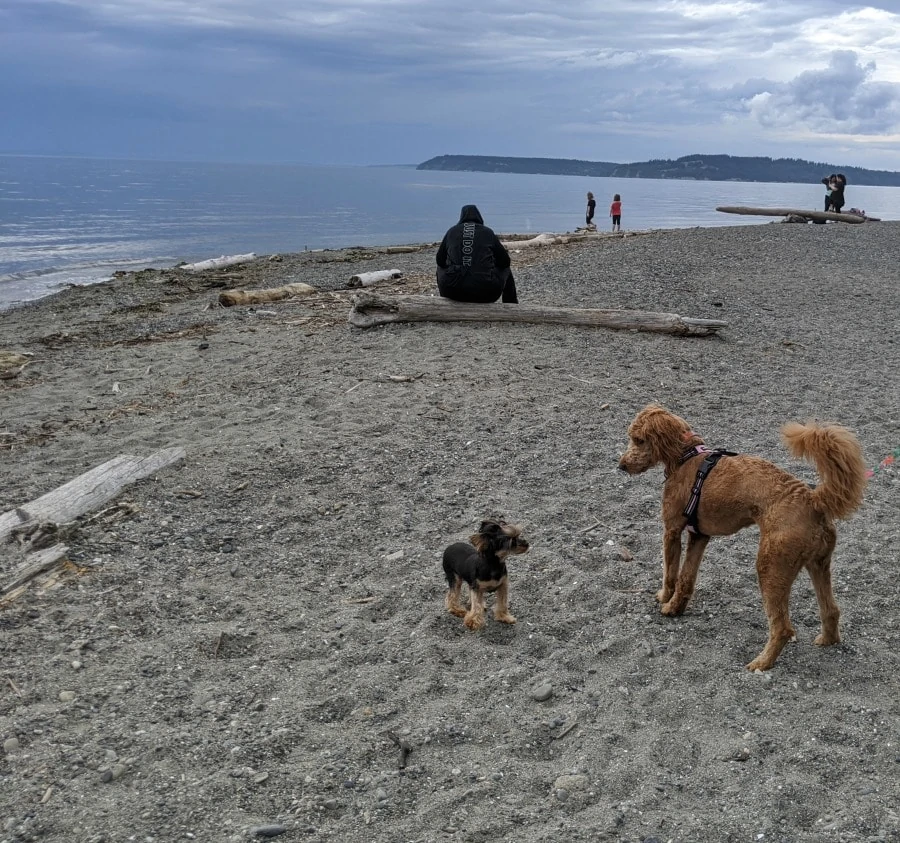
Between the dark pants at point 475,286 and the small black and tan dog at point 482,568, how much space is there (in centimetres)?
795

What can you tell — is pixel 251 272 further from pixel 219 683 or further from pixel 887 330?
pixel 219 683

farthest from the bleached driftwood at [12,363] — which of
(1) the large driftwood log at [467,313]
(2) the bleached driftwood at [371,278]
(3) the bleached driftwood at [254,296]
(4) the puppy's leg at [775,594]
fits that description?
(4) the puppy's leg at [775,594]

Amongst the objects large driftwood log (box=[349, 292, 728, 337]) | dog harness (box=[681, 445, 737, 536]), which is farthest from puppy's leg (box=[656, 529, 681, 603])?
large driftwood log (box=[349, 292, 728, 337])

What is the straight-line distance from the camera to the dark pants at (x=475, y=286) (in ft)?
41.6

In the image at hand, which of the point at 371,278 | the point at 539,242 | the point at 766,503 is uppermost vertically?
the point at 539,242

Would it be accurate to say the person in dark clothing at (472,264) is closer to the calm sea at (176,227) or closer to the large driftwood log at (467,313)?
the large driftwood log at (467,313)

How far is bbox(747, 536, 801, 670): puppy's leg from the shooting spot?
4.42 metres

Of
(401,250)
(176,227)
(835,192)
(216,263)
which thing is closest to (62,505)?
(216,263)

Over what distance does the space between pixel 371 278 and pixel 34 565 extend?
1453 cm

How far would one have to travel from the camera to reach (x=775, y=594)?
4457mm

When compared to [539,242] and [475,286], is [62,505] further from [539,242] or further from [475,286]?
[539,242]

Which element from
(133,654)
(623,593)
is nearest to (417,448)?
(623,593)

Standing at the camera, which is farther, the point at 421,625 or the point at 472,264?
the point at 472,264

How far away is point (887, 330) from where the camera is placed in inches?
543
